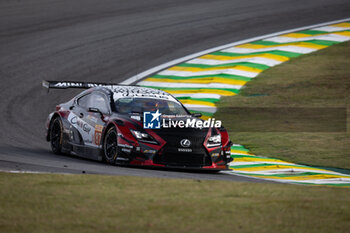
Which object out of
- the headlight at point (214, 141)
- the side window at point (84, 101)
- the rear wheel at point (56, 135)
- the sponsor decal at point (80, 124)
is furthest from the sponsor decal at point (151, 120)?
the rear wheel at point (56, 135)

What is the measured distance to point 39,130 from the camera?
15.0 metres

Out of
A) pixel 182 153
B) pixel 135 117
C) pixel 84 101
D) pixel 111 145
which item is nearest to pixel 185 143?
pixel 182 153

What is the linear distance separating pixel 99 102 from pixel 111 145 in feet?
4.31

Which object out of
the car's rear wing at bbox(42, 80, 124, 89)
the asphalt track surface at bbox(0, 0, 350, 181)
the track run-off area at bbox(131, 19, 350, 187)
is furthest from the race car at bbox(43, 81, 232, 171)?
the asphalt track surface at bbox(0, 0, 350, 181)

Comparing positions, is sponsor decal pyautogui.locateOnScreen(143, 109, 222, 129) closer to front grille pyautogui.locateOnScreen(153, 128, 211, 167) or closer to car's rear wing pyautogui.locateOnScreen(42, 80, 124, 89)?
front grille pyautogui.locateOnScreen(153, 128, 211, 167)

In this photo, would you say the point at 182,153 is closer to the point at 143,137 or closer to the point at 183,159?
the point at 183,159

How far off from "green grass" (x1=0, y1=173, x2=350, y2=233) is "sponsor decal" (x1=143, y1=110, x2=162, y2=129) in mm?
1988

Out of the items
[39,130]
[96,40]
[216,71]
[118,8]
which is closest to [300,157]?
[39,130]

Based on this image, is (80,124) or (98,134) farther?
(80,124)

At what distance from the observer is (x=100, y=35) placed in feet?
82.5

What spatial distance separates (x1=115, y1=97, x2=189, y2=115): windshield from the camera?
11.6 metres

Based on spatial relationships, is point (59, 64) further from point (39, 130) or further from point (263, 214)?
point (263, 214)

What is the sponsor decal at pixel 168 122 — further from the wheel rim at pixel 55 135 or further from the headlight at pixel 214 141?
the wheel rim at pixel 55 135

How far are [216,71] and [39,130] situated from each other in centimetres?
694
